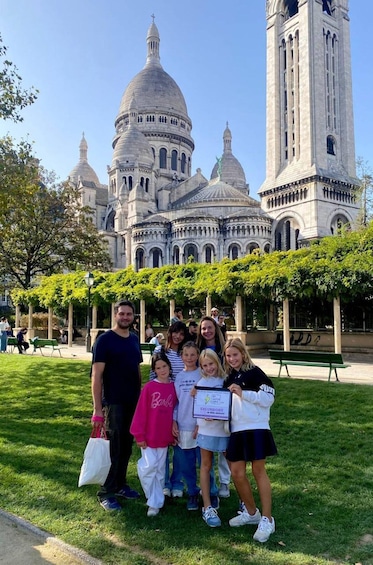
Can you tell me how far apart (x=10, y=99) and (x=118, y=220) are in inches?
1975

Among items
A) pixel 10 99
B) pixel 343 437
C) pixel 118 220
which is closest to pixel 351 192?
pixel 118 220

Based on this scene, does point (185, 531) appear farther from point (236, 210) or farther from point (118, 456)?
point (236, 210)

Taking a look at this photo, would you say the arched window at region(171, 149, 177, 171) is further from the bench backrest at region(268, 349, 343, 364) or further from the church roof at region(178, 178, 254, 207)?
the bench backrest at region(268, 349, 343, 364)

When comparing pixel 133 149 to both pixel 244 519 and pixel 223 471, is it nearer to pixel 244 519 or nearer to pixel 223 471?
pixel 223 471

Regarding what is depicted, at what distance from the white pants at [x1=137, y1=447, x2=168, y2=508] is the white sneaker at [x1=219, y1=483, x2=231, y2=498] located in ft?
2.20

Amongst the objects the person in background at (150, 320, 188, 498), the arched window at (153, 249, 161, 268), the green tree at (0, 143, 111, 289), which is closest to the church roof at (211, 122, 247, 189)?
the arched window at (153, 249, 161, 268)

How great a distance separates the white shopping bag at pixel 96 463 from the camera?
381 cm

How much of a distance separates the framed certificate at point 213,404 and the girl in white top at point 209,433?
104 millimetres

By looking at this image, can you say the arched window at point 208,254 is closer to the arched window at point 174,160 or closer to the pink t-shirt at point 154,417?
the arched window at point 174,160

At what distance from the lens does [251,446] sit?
11.8 feet

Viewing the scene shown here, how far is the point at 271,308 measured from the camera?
2230 cm

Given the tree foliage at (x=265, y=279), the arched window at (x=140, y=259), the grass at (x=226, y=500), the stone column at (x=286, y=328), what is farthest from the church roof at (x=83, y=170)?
the grass at (x=226, y=500)

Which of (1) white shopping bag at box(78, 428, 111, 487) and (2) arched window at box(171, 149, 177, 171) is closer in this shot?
(1) white shopping bag at box(78, 428, 111, 487)

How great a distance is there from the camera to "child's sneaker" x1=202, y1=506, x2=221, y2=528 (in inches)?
143
